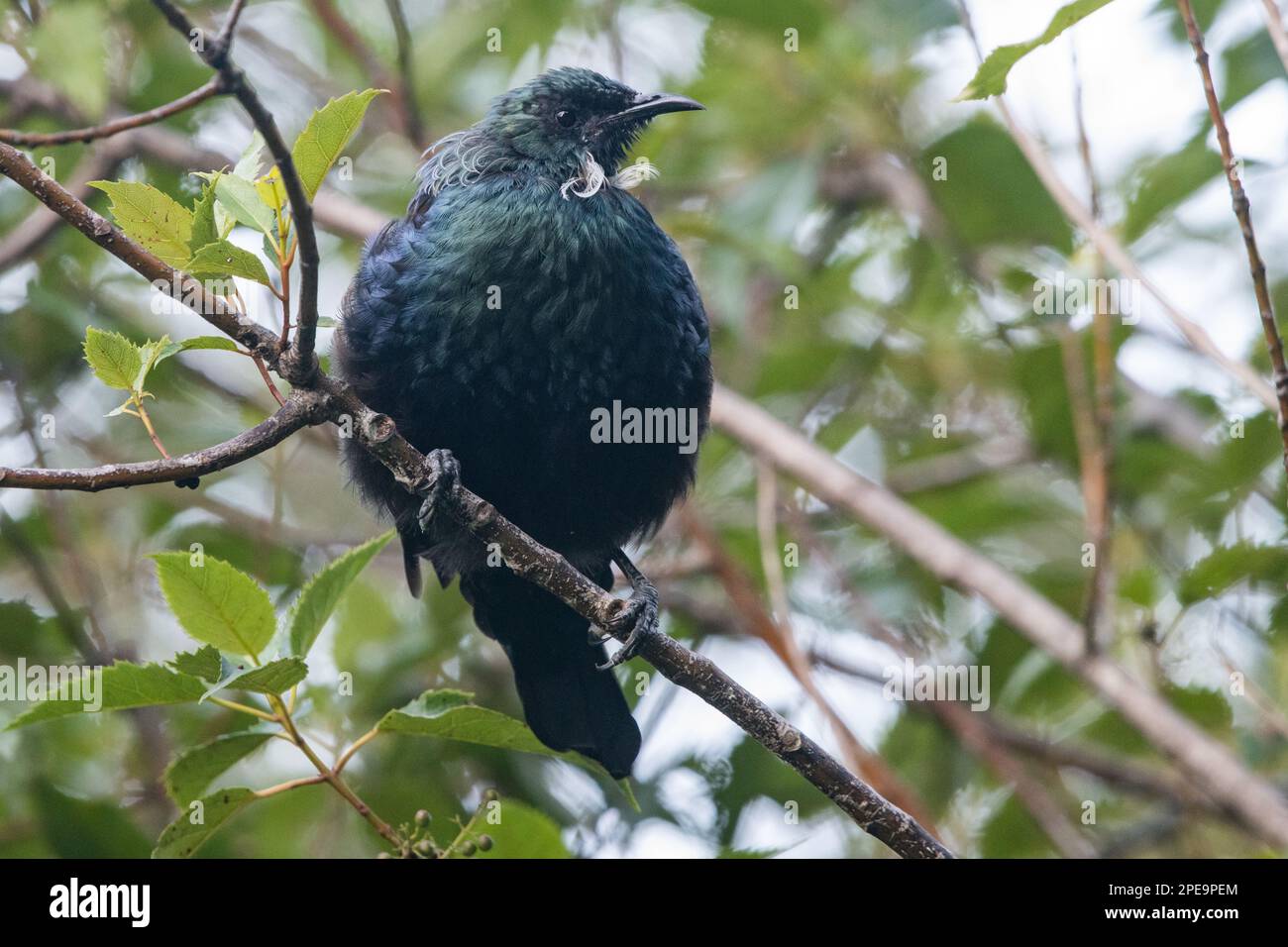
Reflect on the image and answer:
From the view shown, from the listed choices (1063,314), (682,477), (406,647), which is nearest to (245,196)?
(682,477)

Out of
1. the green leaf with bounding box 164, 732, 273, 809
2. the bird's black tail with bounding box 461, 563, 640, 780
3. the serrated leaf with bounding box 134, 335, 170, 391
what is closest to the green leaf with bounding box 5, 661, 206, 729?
the green leaf with bounding box 164, 732, 273, 809

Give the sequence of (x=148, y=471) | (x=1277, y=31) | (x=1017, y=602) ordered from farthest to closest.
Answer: (x=1017, y=602)
(x=1277, y=31)
(x=148, y=471)

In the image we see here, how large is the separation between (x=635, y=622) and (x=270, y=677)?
1.13 m

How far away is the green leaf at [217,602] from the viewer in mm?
2656

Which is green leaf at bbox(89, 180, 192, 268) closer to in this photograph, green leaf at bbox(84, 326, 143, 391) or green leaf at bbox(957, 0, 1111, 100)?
green leaf at bbox(84, 326, 143, 391)

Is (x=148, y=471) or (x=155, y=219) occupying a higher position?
(x=155, y=219)

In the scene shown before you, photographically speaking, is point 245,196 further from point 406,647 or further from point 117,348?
point 406,647

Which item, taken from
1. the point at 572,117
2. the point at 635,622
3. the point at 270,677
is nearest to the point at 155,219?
the point at 270,677

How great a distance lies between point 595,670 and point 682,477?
65cm

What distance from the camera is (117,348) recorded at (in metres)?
2.55

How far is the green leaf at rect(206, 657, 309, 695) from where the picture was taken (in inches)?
97.1

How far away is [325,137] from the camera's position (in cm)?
241

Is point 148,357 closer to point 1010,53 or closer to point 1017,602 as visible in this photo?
point 1010,53

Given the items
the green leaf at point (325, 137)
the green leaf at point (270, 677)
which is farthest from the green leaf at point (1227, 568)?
the green leaf at point (325, 137)
